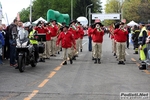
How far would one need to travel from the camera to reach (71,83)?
36.4ft

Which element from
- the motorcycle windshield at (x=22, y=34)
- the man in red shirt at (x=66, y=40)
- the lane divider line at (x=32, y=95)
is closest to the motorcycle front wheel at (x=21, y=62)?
the motorcycle windshield at (x=22, y=34)

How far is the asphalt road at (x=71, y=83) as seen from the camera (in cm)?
926

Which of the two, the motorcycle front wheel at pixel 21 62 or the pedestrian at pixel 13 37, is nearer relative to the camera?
the motorcycle front wheel at pixel 21 62

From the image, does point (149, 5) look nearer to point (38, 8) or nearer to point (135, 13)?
point (135, 13)

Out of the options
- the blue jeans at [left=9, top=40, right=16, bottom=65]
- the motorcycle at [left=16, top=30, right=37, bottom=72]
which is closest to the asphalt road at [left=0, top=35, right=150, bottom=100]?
the motorcycle at [left=16, top=30, right=37, bottom=72]

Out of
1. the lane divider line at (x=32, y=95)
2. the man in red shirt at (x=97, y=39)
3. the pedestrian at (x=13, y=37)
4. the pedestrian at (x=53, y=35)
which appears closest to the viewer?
the lane divider line at (x=32, y=95)

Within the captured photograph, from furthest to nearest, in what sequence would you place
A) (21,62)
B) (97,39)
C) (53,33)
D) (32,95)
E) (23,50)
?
Answer: 1. (53,33)
2. (97,39)
3. (23,50)
4. (21,62)
5. (32,95)

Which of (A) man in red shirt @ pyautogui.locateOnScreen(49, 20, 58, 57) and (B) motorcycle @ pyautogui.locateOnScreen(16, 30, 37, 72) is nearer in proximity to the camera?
(B) motorcycle @ pyautogui.locateOnScreen(16, 30, 37, 72)

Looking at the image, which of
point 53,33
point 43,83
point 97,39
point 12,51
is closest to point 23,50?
point 12,51

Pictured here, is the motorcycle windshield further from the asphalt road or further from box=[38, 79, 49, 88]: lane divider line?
box=[38, 79, 49, 88]: lane divider line

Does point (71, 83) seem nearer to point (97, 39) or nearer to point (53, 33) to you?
point (97, 39)

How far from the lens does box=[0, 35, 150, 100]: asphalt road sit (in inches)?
364

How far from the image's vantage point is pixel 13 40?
15.6m

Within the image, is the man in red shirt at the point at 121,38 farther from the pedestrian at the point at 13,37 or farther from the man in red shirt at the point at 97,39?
the pedestrian at the point at 13,37
